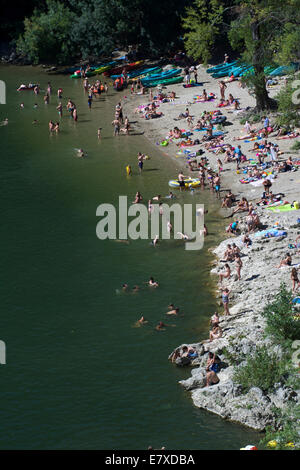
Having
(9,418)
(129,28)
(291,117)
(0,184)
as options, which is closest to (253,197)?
(291,117)

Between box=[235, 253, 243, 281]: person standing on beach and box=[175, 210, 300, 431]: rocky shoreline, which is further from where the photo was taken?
box=[235, 253, 243, 281]: person standing on beach

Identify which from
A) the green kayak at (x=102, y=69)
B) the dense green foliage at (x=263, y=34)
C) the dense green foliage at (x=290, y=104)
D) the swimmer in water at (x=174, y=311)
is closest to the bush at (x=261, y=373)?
the swimmer in water at (x=174, y=311)

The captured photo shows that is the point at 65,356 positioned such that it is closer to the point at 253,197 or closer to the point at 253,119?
the point at 253,197

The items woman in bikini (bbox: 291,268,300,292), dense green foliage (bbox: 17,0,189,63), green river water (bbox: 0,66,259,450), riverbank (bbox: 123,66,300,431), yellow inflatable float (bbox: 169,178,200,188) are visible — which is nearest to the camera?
riverbank (bbox: 123,66,300,431)

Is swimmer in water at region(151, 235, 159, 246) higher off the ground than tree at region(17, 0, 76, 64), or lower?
lower

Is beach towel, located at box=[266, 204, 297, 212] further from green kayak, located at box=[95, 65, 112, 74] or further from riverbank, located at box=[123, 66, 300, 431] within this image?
green kayak, located at box=[95, 65, 112, 74]

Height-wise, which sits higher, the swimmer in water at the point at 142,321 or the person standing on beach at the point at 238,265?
the person standing on beach at the point at 238,265

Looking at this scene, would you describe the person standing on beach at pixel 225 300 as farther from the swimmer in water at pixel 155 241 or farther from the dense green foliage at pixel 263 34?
the dense green foliage at pixel 263 34

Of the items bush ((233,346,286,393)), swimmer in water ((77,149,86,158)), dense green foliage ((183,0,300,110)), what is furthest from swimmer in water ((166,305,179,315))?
swimmer in water ((77,149,86,158))
